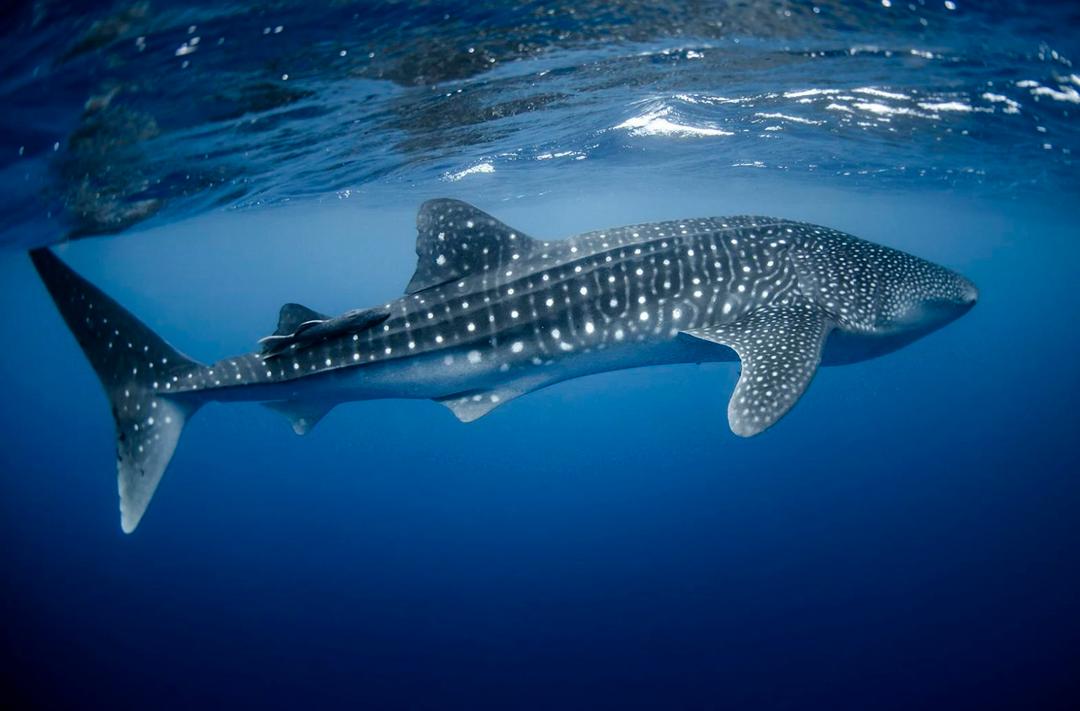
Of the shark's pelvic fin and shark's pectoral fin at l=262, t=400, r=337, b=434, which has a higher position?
the shark's pelvic fin

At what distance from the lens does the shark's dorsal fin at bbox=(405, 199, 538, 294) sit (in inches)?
222

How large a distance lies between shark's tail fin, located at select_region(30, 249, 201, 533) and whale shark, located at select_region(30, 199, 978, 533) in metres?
0.01

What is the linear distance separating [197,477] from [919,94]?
144ft

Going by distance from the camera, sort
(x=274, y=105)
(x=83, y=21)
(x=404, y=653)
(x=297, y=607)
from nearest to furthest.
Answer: (x=83, y=21), (x=274, y=105), (x=404, y=653), (x=297, y=607)

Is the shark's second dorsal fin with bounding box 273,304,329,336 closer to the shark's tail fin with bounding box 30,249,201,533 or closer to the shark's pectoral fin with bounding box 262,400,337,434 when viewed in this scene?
the shark's pectoral fin with bounding box 262,400,337,434

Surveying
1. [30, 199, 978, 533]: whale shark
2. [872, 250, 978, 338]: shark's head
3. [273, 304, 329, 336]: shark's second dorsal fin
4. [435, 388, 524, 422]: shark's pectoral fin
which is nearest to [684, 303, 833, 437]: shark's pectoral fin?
[30, 199, 978, 533]: whale shark

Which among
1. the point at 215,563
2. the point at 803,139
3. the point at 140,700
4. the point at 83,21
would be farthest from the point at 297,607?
the point at 803,139

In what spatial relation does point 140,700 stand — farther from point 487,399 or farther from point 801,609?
point 801,609

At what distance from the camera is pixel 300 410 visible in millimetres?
6012

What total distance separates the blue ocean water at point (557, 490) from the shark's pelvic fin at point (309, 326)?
4177 millimetres

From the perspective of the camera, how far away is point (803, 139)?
18156 millimetres

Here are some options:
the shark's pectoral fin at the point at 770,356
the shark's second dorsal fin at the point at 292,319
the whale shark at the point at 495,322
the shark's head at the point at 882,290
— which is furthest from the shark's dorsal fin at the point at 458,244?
the shark's head at the point at 882,290

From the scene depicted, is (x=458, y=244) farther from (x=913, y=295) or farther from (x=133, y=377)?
(x=913, y=295)

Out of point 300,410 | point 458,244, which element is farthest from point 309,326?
point 458,244
